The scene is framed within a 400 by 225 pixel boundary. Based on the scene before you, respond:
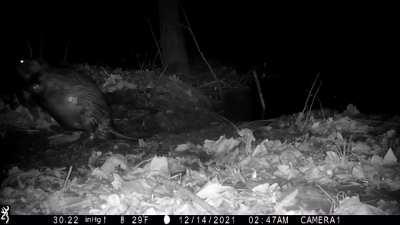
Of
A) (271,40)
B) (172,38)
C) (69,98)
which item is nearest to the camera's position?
(69,98)

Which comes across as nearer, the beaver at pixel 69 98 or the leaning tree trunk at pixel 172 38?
the beaver at pixel 69 98

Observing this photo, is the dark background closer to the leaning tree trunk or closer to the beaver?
the leaning tree trunk

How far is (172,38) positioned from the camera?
7.92 metres

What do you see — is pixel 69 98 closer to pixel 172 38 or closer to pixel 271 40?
pixel 172 38

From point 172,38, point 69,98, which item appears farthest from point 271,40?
point 69,98

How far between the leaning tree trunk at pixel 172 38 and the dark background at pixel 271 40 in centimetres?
57

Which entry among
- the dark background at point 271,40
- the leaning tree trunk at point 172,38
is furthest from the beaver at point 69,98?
the leaning tree trunk at point 172,38

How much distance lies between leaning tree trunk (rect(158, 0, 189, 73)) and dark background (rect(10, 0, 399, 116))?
57 cm

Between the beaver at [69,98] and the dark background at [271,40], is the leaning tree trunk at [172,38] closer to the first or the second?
the dark background at [271,40]

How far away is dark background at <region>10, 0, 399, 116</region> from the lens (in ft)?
25.1

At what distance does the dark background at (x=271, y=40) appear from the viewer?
7.64 m

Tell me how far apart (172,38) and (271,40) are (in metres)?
4.41

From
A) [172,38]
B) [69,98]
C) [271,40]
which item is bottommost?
[69,98]

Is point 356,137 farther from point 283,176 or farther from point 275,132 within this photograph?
point 283,176
